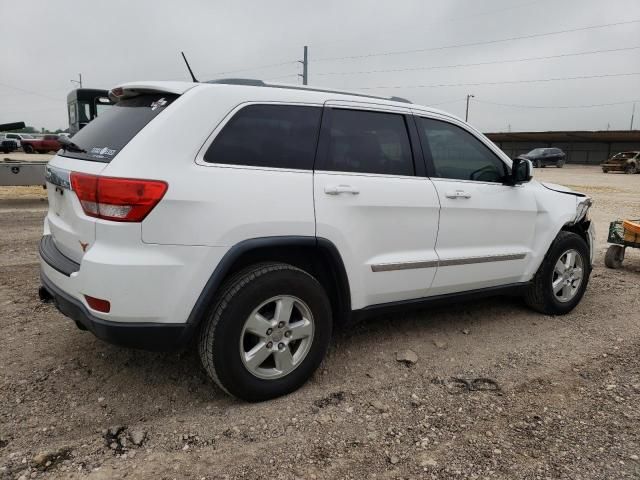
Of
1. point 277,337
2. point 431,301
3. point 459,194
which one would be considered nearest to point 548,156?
point 459,194

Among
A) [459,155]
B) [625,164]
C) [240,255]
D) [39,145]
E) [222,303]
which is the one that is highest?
[39,145]

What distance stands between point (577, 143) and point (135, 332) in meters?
58.8

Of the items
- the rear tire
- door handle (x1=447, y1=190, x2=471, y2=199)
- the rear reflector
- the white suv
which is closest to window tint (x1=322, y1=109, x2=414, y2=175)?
the white suv

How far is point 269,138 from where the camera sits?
297cm

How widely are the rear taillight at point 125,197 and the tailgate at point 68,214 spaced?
3.8 inches

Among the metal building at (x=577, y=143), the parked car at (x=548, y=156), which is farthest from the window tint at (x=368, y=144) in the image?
the metal building at (x=577, y=143)

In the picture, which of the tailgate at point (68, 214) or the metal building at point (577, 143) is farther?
the metal building at point (577, 143)

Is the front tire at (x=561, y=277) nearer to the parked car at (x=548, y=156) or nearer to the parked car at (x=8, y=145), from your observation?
the parked car at (x=8, y=145)

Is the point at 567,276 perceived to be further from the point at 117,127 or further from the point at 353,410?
the point at 117,127

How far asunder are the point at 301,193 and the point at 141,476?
1638 millimetres

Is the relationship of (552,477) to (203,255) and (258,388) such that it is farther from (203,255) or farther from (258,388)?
(203,255)

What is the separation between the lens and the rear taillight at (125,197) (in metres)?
2.50

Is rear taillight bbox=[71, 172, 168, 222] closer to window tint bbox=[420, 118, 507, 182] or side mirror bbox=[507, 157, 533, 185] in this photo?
window tint bbox=[420, 118, 507, 182]

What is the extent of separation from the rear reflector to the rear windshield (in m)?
0.71
